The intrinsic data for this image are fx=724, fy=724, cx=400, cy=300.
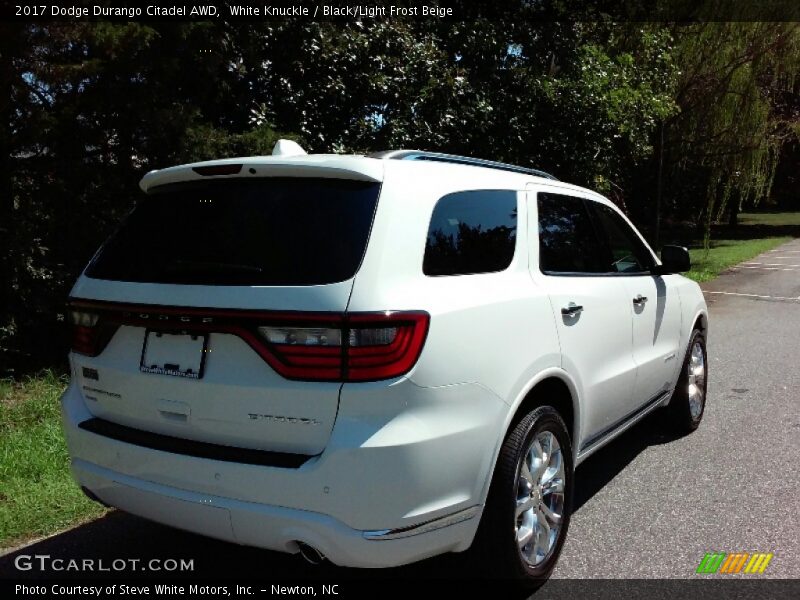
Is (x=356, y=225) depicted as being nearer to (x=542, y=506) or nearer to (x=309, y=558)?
(x=309, y=558)

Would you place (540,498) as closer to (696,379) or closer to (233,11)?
(696,379)

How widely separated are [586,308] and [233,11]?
6.02 m

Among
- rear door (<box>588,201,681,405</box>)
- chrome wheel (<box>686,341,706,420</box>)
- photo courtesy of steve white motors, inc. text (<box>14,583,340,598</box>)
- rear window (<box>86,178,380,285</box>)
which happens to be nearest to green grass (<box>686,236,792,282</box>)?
chrome wheel (<box>686,341,706,420</box>)

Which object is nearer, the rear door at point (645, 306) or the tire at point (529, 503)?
the tire at point (529, 503)

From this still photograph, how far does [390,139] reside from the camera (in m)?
10.2

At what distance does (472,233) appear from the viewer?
3.05 m

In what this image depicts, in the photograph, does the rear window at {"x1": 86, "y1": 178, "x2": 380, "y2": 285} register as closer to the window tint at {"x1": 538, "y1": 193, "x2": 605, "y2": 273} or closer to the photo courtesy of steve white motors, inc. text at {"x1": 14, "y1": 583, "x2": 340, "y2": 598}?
the window tint at {"x1": 538, "y1": 193, "x2": 605, "y2": 273}

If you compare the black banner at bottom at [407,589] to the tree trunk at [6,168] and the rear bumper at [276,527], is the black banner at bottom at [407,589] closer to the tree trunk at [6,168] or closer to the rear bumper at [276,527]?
the rear bumper at [276,527]

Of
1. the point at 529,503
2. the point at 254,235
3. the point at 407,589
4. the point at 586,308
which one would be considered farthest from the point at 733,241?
the point at 254,235

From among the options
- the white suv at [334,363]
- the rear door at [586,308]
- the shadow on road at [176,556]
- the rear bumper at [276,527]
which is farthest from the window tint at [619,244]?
the rear bumper at [276,527]

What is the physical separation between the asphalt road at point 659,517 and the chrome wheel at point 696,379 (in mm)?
201

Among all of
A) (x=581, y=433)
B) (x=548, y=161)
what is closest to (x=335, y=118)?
(x=548, y=161)

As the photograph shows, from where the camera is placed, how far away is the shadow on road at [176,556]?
3.34 metres

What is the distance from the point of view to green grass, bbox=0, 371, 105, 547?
149 inches
